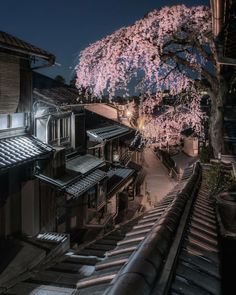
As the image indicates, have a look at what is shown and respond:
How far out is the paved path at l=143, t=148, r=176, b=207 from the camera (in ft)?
111

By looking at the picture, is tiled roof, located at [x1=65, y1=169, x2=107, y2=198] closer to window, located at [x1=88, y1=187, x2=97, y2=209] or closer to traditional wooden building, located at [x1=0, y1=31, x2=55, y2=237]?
traditional wooden building, located at [x1=0, y1=31, x2=55, y2=237]

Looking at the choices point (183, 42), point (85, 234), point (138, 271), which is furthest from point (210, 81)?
point (85, 234)

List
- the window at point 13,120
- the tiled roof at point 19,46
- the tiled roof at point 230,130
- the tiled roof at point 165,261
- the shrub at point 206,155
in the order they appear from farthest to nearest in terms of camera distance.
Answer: the tiled roof at point 230,130 < the shrub at point 206,155 < the window at point 13,120 < the tiled roof at point 19,46 < the tiled roof at point 165,261

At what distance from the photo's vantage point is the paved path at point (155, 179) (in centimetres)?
3395

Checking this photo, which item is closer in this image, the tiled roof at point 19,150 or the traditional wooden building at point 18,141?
the tiled roof at point 19,150

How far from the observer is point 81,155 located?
2233 cm

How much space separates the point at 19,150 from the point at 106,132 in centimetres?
1155

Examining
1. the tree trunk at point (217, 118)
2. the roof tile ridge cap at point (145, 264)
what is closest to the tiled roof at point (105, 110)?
the tree trunk at point (217, 118)

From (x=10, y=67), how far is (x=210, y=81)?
314 inches

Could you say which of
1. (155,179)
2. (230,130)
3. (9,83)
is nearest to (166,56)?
(9,83)

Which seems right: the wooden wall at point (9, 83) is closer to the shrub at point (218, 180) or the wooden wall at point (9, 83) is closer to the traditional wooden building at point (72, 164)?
the traditional wooden building at point (72, 164)

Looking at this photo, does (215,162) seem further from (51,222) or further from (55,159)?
(51,222)

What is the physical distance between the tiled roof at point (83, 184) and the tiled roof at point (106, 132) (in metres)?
2.48

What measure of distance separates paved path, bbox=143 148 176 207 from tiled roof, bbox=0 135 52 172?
20.0 m
